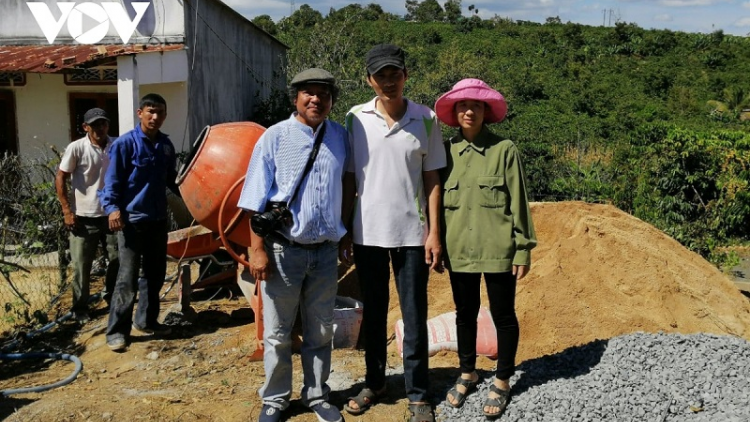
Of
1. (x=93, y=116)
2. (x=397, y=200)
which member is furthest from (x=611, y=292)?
(x=93, y=116)

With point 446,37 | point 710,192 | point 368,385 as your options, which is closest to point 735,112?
point 710,192

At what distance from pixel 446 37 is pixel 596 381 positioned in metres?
43.7

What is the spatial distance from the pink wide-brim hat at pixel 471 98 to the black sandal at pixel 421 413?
1.57 m

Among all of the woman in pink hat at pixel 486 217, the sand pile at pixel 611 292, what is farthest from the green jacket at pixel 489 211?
the sand pile at pixel 611 292

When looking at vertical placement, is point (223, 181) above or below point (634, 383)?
above

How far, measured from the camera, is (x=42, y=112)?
10.7 meters

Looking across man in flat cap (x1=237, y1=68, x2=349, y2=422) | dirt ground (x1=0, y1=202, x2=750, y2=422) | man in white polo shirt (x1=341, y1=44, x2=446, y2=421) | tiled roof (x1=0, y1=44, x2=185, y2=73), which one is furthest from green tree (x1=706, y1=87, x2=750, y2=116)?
man in flat cap (x1=237, y1=68, x2=349, y2=422)

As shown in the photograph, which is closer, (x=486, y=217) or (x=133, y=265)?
(x=486, y=217)

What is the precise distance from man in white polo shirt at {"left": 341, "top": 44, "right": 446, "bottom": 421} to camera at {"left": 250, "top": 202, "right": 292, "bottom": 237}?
0.38 metres

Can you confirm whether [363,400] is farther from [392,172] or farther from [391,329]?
[391,329]

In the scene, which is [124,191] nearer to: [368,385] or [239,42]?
[368,385]

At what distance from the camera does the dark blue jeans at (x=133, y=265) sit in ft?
16.2

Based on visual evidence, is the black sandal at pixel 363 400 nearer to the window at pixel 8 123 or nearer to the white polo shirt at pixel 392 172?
the white polo shirt at pixel 392 172

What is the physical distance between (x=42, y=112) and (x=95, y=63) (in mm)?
2629
